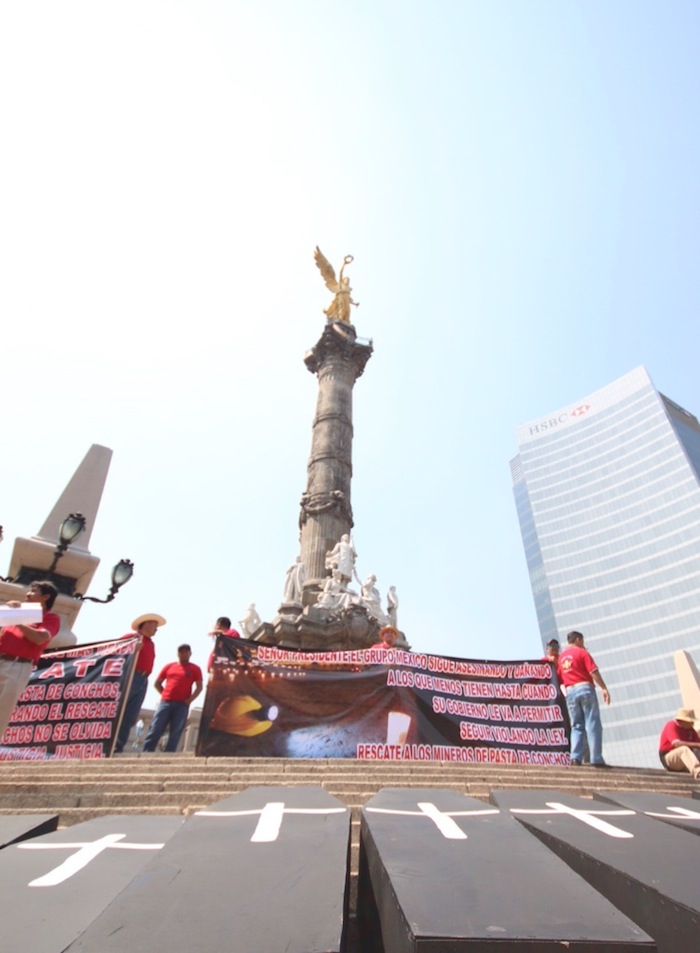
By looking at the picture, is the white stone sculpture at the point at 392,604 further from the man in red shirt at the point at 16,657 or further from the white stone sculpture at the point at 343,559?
the man in red shirt at the point at 16,657

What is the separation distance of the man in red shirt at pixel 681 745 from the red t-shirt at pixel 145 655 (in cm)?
635

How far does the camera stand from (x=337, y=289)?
1114 inches

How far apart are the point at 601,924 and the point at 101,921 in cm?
131

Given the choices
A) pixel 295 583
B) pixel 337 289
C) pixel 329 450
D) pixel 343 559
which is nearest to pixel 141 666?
pixel 295 583

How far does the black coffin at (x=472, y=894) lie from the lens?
1.38 m

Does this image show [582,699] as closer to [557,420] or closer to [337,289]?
[337,289]

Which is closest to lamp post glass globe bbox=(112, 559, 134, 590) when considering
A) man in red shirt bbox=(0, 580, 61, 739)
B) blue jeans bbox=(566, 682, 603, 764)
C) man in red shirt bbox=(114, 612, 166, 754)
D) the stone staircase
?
man in red shirt bbox=(114, 612, 166, 754)

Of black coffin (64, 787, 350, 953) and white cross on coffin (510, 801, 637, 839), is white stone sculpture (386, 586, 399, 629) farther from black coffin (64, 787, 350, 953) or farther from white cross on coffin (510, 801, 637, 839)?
black coffin (64, 787, 350, 953)

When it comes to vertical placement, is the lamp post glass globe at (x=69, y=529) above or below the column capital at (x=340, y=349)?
below

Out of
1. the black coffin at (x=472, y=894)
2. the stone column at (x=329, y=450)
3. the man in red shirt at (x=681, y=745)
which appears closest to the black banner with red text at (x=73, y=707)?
the black coffin at (x=472, y=894)

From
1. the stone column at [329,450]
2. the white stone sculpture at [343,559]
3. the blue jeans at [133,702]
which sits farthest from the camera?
the stone column at [329,450]

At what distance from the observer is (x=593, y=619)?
7356cm

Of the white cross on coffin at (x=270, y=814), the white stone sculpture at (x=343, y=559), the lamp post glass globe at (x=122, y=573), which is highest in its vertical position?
the white stone sculpture at (x=343, y=559)

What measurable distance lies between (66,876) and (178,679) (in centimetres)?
570
